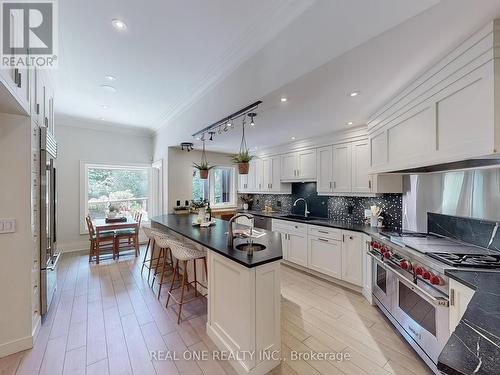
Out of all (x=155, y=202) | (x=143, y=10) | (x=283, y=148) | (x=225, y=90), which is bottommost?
(x=155, y=202)

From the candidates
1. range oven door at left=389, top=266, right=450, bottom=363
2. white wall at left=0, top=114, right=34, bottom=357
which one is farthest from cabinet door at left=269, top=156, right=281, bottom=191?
white wall at left=0, top=114, right=34, bottom=357

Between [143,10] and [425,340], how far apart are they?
355 cm

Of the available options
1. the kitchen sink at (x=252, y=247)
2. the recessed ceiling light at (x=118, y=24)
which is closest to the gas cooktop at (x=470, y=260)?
the kitchen sink at (x=252, y=247)

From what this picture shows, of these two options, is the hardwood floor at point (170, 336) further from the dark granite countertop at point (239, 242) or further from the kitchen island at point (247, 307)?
the dark granite countertop at point (239, 242)

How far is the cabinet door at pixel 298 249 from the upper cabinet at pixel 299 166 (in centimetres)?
113

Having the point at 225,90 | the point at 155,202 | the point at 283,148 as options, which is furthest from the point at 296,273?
the point at 155,202

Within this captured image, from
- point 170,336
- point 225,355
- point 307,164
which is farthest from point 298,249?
point 170,336

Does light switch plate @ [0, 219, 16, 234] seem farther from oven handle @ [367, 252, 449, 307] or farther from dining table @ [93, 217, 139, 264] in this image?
oven handle @ [367, 252, 449, 307]

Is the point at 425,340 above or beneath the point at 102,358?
above

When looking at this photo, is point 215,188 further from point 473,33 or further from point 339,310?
point 473,33

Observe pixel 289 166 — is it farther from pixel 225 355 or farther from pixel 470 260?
pixel 225 355

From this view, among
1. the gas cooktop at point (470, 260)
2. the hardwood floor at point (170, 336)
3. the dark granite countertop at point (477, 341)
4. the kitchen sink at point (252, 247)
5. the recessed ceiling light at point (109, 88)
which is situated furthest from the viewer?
the recessed ceiling light at point (109, 88)

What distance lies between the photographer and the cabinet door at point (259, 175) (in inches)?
207

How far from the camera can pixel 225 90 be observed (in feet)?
8.59
